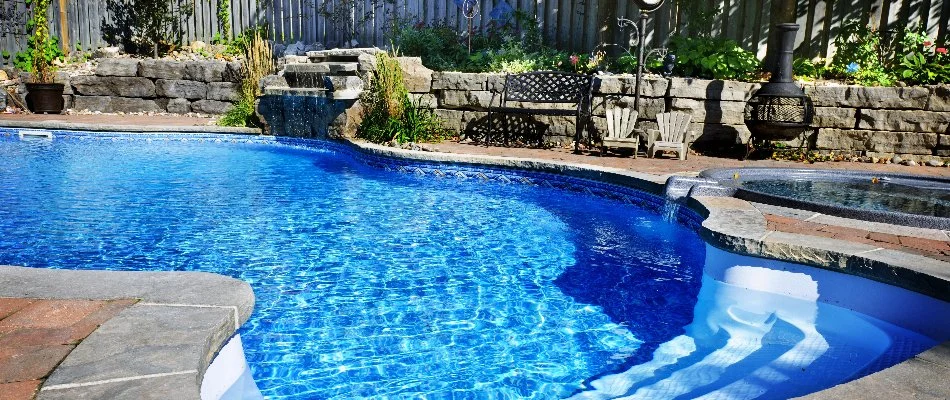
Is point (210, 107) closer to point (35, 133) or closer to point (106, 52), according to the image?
point (106, 52)

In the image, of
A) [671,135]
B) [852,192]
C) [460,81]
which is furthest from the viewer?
[460,81]

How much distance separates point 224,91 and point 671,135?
702 cm

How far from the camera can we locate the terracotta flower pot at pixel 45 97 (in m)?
10.2

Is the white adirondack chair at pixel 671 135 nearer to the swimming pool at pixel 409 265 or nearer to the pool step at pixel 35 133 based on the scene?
the swimming pool at pixel 409 265

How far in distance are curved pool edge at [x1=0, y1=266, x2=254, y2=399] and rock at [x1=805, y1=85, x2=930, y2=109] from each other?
21.9ft

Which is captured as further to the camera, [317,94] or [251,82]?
[251,82]

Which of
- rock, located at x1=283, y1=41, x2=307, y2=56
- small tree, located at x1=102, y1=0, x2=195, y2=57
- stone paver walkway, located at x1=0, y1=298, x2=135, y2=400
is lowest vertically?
stone paver walkway, located at x1=0, y1=298, x2=135, y2=400

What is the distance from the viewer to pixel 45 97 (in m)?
10.3

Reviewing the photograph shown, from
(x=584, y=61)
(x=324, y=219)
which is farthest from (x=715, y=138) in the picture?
(x=324, y=219)

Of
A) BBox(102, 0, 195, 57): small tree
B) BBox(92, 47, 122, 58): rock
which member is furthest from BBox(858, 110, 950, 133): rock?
BBox(92, 47, 122, 58): rock

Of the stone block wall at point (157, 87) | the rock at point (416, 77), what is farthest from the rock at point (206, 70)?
the rock at point (416, 77)

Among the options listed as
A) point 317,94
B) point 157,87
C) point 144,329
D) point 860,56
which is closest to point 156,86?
point 157,87

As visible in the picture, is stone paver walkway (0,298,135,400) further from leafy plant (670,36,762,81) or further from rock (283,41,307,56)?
rock (283,41,307,56)

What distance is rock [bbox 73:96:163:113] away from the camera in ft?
35.7
